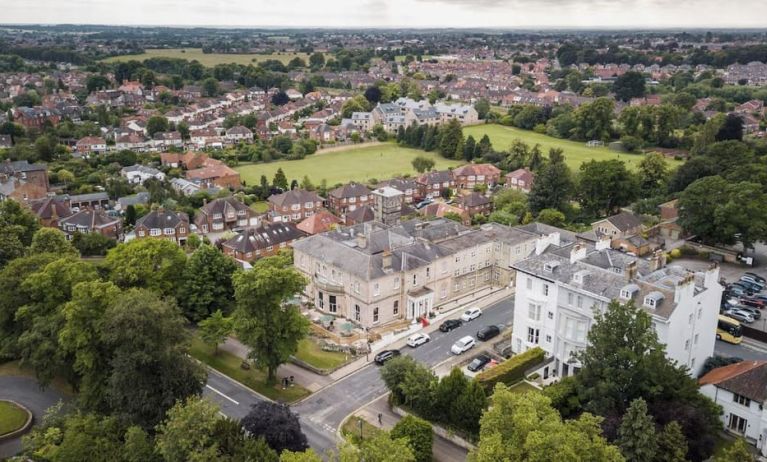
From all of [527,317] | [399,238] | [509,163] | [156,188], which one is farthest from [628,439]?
[509,163]

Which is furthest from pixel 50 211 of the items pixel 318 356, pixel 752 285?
pixel 752 285

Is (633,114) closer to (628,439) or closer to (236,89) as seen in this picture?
(628,439)

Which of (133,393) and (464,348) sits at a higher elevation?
(133,393)

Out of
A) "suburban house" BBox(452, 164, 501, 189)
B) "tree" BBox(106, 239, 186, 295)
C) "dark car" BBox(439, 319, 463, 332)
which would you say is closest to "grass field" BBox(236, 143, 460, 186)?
"suburban house" BBox(452, 164, 501, 189)

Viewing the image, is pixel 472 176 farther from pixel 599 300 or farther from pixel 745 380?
pixel 745 380

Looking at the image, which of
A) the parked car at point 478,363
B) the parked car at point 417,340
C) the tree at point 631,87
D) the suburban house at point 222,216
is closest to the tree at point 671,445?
the parked car at point 478,363

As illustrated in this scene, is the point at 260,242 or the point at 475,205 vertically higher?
the point at 475,205

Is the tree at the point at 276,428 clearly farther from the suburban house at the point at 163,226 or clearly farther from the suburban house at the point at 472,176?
the suburban house at the point at 472,176

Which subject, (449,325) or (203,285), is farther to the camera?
(449,325)
